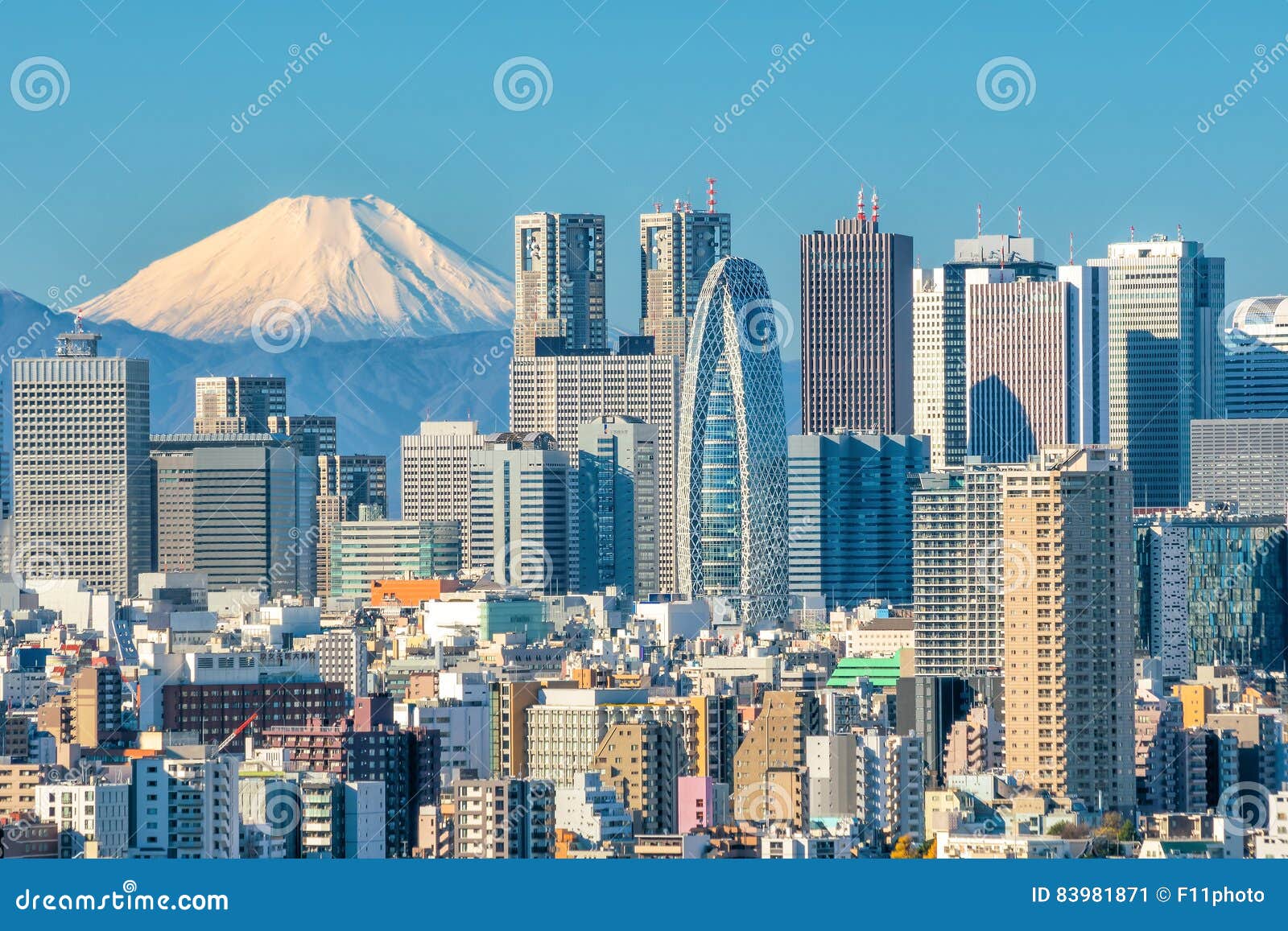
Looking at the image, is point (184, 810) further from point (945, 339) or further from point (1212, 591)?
point (945, 339)

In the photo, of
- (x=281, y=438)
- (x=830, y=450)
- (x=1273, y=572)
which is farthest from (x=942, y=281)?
(x=1273, y=572)

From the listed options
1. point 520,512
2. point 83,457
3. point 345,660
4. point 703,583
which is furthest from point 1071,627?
point 83,457

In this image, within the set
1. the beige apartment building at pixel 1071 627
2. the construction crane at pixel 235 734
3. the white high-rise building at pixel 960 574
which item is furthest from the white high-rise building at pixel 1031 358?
the beige apartment building at pixel 1071 627

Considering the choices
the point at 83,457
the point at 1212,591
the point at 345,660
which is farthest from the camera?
the point at 83,457

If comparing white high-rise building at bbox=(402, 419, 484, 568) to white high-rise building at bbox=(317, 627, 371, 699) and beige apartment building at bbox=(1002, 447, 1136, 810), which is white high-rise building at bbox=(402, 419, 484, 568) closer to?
white high-rise building at bbox=(317, 627, 371, 699)

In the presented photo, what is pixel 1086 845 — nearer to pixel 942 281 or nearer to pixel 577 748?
pixel 577 748

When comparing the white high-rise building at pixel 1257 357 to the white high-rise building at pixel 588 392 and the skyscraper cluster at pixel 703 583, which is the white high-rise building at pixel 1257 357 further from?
the white high-rise building at pixel 588 392
